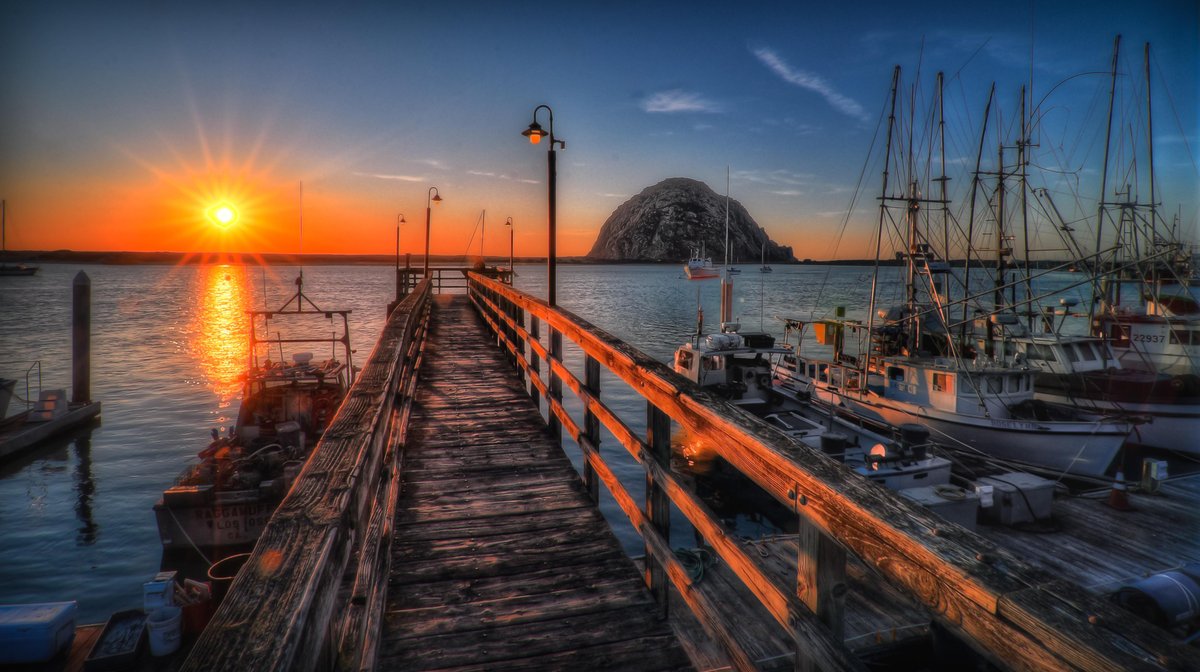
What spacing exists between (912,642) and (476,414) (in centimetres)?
752

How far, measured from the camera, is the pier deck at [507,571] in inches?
118

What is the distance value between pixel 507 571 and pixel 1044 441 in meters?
21.7

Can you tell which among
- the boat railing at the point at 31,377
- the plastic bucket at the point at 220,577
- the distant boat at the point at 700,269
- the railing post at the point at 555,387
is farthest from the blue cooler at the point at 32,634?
the distant boat at the point at 700,269

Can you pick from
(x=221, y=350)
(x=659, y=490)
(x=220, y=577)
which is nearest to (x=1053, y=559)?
(x=659, y=490)

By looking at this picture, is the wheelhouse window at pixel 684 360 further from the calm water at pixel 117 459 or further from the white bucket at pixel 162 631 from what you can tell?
the white bucket at pixel 162 631

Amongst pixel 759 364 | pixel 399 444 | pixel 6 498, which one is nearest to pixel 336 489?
pixel 399 444

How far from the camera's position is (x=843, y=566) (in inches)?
68.2

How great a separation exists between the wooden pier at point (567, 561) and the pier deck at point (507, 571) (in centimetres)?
1

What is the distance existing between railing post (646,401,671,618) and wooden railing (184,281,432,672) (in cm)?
135

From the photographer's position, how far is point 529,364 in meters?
7.25

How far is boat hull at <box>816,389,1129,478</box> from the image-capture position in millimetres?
19000

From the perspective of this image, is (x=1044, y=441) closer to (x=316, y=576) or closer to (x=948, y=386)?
(x=948, y=386)

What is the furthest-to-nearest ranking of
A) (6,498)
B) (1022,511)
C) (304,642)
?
(6,498), (1022,511), (304,642)

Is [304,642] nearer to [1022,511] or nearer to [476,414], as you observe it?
[476,414]
